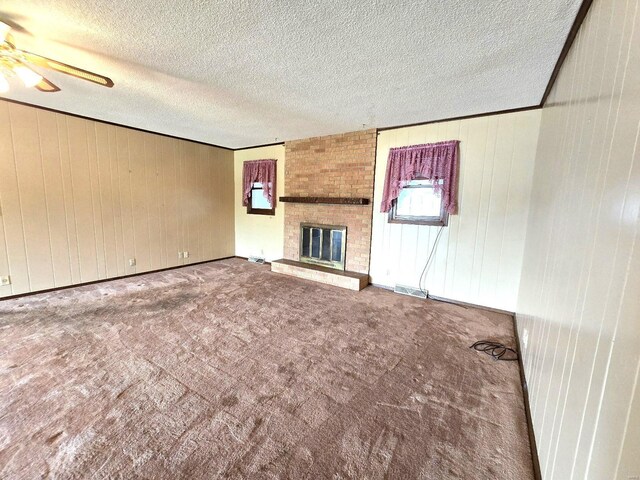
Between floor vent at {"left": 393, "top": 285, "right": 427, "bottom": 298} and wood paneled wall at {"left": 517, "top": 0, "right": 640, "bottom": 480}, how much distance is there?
7.07ft

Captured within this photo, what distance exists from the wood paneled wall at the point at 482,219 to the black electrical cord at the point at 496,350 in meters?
1.03

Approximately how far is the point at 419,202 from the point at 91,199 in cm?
479

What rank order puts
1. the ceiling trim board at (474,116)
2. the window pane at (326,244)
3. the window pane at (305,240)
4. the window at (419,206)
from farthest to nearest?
the window pane at (305,240) → the window pane at (326,244) → the window at (419,206) → the ceiling trim board at (474,116)

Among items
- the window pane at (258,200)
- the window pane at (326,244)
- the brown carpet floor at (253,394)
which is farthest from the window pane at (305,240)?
the brown carpet floor at (253,394)

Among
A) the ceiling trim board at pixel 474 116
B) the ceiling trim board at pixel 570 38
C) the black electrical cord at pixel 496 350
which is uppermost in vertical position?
the ceiling trim board at pixel 474 116

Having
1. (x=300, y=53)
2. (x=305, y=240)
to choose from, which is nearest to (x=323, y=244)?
(x=305, y=240)

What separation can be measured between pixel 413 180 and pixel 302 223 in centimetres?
211

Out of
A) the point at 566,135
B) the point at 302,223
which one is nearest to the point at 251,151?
the point at 302,223

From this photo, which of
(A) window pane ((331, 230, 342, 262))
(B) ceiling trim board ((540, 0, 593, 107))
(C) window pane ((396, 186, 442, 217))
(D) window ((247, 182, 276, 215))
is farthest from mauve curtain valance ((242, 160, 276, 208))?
(B) ceiling trim board ((540, 0, 593, 107))

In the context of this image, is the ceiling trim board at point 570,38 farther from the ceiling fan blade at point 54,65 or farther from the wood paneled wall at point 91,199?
the wood paneled wall at point 91,199

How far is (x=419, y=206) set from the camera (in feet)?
12.6

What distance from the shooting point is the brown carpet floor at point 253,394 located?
1358 millimetres

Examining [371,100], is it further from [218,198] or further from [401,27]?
[218,198]

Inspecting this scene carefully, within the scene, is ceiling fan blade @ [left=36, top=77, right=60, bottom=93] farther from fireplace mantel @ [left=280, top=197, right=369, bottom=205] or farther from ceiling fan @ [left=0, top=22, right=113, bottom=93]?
fireplace mantel @ [left=280, top=197, right=369, bottom=205]
